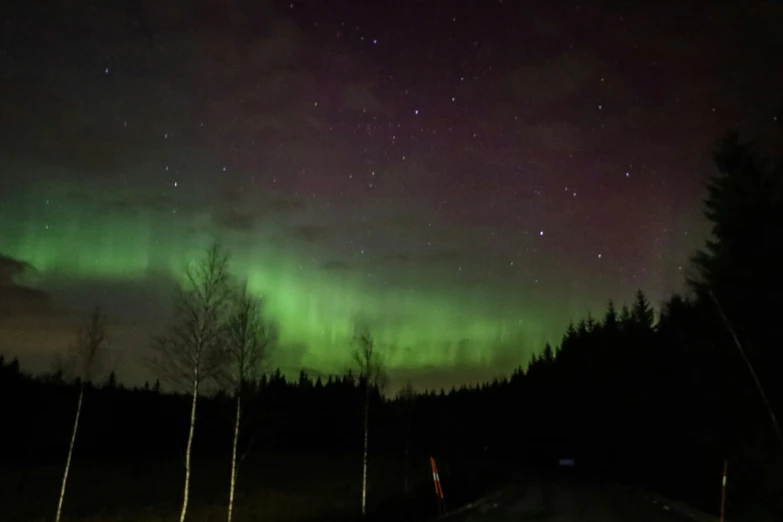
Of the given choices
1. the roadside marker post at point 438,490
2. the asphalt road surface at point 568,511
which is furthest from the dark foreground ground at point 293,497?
the roadside marker post at point 438,490

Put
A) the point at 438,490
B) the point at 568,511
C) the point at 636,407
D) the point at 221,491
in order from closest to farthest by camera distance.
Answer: the point at 438,490, the point at 568,511, the point at 221,491, the point at 636,407

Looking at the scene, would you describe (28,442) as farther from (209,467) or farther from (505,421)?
(505,421)

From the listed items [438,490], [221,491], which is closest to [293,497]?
[221,491]

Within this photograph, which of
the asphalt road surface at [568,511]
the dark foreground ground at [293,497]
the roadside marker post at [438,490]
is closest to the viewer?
the asphalt road surface at [568,511]

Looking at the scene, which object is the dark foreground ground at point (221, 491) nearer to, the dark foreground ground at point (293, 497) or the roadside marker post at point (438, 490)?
the dark foreground ground at point (293, 497)

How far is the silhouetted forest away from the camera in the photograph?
26.5 meters

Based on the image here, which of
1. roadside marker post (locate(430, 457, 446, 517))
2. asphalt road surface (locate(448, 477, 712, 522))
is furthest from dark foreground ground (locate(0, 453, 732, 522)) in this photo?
roadside marker post (locate(430, 457, 446, 517))

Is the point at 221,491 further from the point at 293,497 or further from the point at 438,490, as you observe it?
the point at 438,490

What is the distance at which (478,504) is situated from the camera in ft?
89.4

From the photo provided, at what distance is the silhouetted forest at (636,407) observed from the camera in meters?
26.5

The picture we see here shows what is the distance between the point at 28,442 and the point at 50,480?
1992 centimetres

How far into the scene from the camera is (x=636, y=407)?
58375mm

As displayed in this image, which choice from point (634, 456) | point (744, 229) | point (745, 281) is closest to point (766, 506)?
point (745, 281)

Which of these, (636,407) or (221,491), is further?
(636,407)
